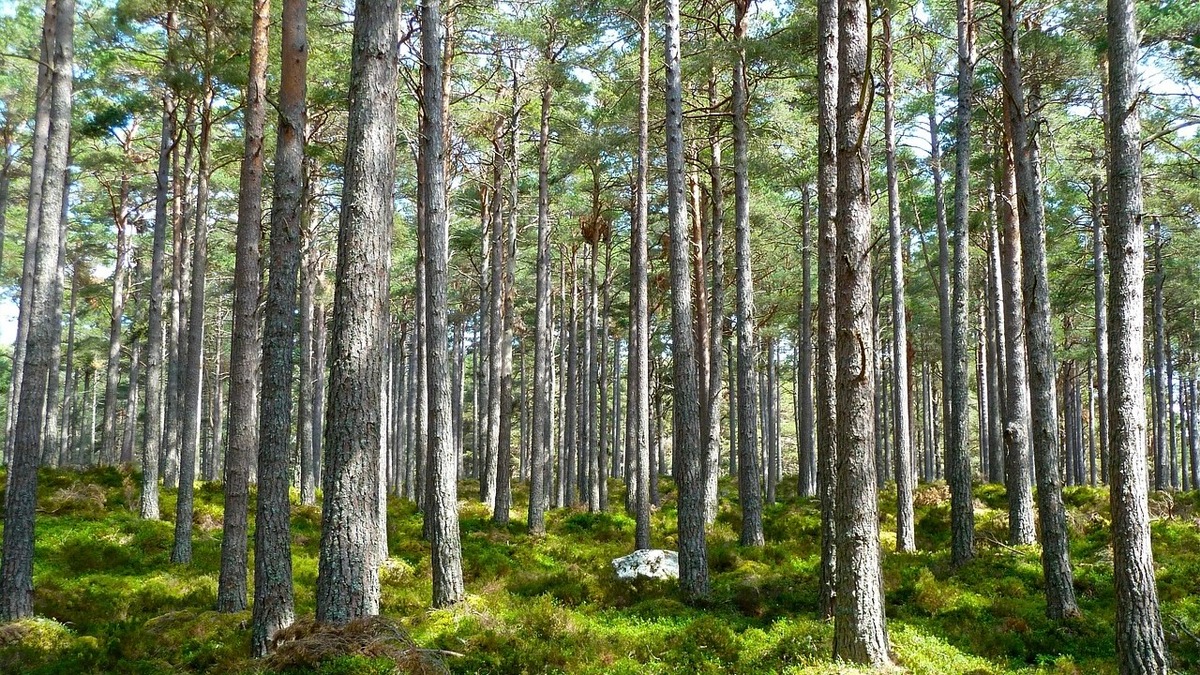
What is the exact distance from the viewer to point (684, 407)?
10.2m

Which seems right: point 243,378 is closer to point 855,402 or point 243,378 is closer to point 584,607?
point 584,607

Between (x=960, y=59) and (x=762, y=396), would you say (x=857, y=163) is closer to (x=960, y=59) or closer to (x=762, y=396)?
(x=960, y=59)

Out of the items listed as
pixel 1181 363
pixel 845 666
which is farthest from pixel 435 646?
pixel 1181 363

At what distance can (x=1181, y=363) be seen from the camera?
3425 centimetres

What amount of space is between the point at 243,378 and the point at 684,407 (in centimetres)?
578

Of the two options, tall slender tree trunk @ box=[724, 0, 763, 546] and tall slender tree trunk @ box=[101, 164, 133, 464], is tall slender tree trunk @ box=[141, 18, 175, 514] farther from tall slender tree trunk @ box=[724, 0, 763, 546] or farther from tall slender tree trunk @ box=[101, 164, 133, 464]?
tall slender tree trunk @ box=[724, 0, 763, 546]

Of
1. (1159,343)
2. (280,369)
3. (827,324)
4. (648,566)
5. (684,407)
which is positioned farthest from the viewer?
(1159,343)

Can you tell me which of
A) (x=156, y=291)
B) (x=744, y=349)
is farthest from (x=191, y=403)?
(x=744, y=349)

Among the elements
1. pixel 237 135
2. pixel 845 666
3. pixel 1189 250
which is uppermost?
pixel 237 135

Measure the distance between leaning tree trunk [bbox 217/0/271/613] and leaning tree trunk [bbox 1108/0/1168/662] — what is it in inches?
366

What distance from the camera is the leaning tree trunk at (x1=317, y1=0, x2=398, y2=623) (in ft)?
20.2

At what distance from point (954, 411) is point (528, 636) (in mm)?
7767

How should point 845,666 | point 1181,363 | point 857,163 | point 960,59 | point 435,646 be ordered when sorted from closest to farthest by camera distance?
point 845,666, point 857,163, point 435,646, point 960,59, point 1181,363

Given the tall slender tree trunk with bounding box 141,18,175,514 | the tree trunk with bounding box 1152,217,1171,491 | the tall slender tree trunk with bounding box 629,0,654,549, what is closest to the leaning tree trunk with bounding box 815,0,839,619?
the tall slender tree trunk with bounding box 629,0,654,549
